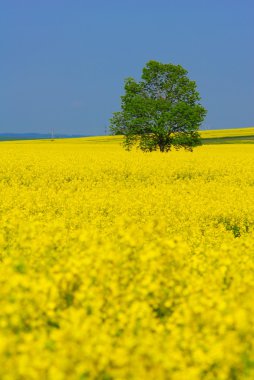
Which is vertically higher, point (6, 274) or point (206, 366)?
point (6, 274)

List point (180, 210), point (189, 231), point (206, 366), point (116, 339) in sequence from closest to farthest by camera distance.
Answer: point (206, 366)
point (116, 339)
point (189, 231)
point (180, 210)

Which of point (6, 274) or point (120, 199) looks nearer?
point (6, 274)

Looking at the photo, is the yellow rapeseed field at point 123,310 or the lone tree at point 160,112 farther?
the lone tree at point 160,112

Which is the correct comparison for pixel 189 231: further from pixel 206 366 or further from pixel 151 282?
pixel 206 366

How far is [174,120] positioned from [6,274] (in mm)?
39621

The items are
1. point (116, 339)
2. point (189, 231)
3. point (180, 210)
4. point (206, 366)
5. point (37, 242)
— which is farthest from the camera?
point (180, 210)

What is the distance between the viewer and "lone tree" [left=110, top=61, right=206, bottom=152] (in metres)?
43.2

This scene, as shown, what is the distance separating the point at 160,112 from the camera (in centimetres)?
4375

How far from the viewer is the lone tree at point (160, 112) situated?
43250mm

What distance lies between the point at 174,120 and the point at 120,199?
3066cm

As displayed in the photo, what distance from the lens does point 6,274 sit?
4586 millimetres

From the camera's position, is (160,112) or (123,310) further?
(160,112)

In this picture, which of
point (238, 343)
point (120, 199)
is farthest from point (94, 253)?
point (120, 199)

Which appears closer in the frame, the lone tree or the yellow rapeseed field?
the yellow rapeseed field
